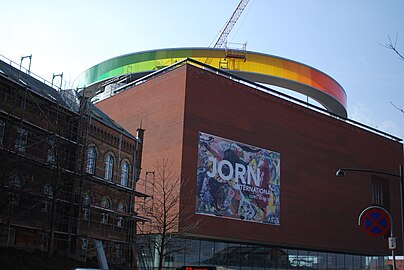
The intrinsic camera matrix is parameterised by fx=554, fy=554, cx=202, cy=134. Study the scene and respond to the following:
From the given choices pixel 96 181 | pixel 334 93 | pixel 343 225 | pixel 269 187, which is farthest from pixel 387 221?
pixel 334 93

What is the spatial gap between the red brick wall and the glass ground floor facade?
2277mm

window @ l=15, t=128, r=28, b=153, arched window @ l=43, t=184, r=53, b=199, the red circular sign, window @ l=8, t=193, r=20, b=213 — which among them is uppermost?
window @ l=15, t=128, r=28, b=153

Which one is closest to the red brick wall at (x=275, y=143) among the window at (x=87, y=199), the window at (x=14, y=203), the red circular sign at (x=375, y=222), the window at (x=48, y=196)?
the window at (x=87, y=199)

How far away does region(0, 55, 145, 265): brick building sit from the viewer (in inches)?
1128

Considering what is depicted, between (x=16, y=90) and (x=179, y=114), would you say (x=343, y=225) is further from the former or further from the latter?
(x=16, y=90)

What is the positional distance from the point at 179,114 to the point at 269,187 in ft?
39.0

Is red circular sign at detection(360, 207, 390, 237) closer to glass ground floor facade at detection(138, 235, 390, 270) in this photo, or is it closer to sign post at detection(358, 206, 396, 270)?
sign post at detection(358, 206, 396, 270)

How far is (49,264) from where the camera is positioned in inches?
1126

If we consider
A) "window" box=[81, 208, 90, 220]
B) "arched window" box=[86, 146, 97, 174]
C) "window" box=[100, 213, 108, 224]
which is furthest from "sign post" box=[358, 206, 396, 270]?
"window" box=[100, 213, 108, 224]

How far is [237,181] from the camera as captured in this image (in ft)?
165

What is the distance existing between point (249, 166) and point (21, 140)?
86.4 ft

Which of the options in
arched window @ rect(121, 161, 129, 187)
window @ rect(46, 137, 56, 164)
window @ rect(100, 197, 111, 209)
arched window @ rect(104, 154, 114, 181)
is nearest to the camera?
window @ rect(46, 137, 56, 164)

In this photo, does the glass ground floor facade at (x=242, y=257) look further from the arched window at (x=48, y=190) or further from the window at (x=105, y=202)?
the arched window at (x=48, y=190)

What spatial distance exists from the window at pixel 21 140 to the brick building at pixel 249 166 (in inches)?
719
